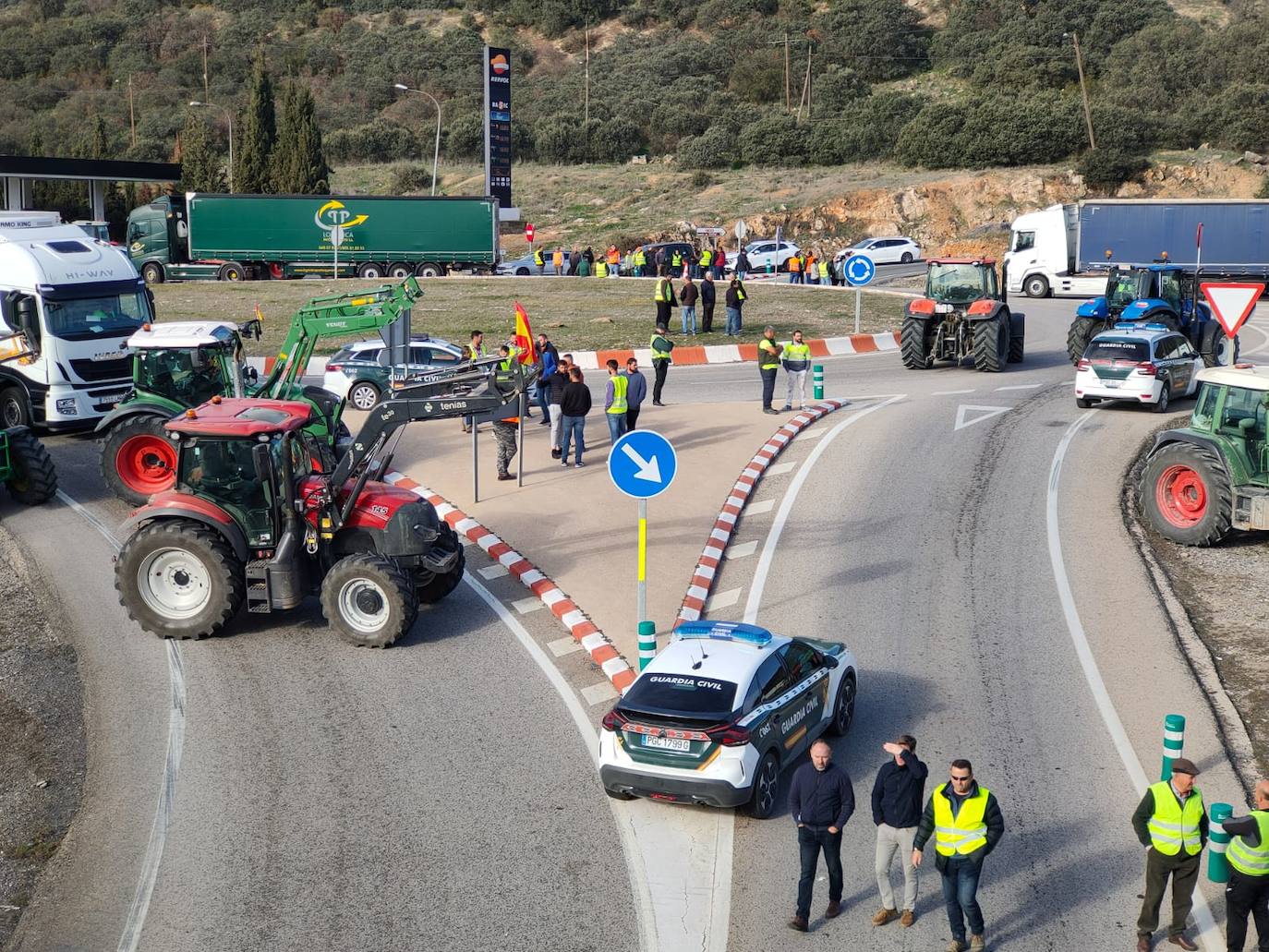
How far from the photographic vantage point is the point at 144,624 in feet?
49.5

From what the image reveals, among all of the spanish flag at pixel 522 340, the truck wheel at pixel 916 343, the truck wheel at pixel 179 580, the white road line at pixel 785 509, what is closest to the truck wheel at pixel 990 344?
the truck wheel at pixel 916 343

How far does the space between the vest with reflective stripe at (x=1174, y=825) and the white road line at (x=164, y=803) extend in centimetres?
724

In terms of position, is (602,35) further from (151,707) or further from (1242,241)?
(151,707)

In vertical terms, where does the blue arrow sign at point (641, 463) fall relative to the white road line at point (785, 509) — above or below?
above

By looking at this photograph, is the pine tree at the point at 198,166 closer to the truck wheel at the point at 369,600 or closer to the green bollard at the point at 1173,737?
Result: the truck wheel at the point at 369,600

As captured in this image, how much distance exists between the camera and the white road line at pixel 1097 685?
9828mm

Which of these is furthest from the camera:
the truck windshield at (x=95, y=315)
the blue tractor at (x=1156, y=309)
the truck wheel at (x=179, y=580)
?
the blue tractor at (x=1156, y=309)

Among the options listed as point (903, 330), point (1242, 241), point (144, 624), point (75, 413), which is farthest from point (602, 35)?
point (144, 624)

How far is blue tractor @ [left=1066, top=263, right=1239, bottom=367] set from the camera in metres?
28.7

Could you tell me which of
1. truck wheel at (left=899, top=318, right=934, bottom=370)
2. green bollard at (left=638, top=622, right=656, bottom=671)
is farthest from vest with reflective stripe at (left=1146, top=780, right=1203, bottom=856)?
truck wheel at (left=899, top=318, right=934, bottom=370)

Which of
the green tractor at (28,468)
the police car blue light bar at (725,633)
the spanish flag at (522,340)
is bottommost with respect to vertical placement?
the police car blue light bar at (725,633)

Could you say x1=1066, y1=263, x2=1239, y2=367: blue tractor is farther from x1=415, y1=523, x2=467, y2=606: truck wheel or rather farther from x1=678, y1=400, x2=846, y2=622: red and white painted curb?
x1=415, y1=523, x2=467, y2=606: truck wheel

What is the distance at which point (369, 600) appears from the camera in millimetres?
14852

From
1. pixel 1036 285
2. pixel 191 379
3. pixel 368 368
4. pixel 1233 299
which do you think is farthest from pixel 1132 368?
pixel 1036 285
